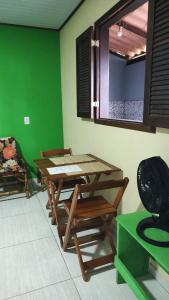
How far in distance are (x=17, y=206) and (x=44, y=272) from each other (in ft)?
4.10

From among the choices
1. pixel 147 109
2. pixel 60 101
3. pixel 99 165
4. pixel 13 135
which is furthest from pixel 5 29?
pixel 147 109

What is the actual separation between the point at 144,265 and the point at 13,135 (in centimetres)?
262

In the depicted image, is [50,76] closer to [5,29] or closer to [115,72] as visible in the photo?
[5,29]

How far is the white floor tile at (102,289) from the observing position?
1.45 meters

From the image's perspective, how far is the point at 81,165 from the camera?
6.93 feet

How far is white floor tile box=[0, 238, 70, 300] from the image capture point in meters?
1.55

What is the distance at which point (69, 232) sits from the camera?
5.78 feet

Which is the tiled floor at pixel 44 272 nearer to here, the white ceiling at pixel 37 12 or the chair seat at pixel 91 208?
the chair seat at pixel 91 208

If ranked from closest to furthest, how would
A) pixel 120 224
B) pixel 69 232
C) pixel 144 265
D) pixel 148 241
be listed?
pixel 148 241 < pixel 120 224 < pixel 144 265 < pixel 69 232

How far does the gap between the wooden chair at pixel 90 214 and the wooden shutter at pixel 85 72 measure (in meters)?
1.05

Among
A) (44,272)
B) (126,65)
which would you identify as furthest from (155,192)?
(126,65)

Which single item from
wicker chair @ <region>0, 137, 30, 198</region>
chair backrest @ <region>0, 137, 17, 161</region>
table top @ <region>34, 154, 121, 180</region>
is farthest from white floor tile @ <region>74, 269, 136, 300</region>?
chair backrest @ <region>0, 137, 17, 161</region>

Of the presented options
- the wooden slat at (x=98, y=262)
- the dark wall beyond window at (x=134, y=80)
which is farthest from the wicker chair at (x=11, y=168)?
the dark wall beyond window at (x=134, y=80)

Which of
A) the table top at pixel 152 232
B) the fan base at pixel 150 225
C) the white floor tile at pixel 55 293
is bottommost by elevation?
the white floor tile at pixel 55 293
